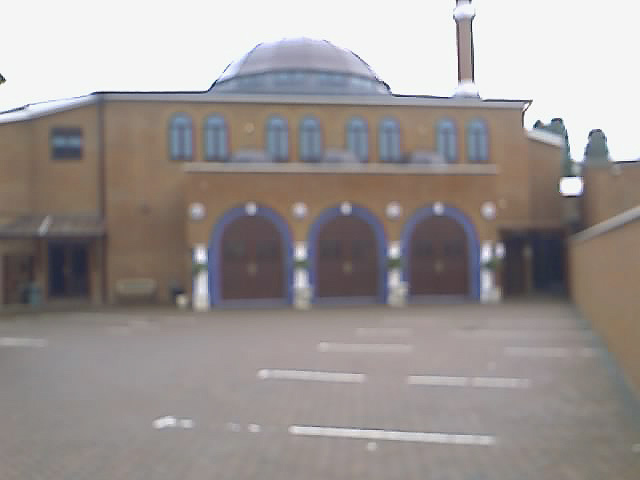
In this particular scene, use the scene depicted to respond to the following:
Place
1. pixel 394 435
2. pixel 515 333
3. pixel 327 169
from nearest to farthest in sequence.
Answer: pixel 394 435
pixel 515 333
pixel 327 169

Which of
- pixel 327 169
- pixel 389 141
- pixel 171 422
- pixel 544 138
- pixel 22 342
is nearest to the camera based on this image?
pixel 171 422

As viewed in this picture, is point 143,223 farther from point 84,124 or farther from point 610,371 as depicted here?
point 610,371

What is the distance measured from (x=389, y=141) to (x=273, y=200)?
6496 mm

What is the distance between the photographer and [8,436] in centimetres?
675

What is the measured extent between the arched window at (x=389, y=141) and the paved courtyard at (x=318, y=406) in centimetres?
1149

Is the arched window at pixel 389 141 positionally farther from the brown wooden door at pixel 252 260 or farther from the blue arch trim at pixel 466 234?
the brown wooden door at pixel 252 260

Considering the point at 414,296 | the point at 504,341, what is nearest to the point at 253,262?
the point at 414,296

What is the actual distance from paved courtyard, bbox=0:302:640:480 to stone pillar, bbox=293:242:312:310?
6.05 metres

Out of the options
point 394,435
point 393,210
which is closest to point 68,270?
point 393,210

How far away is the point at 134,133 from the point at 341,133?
8429mm

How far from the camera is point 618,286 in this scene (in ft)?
32.2

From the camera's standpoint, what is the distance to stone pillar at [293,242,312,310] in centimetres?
2102

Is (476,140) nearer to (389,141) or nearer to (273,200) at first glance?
(389,141)

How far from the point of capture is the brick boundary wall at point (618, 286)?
26.5 feet
